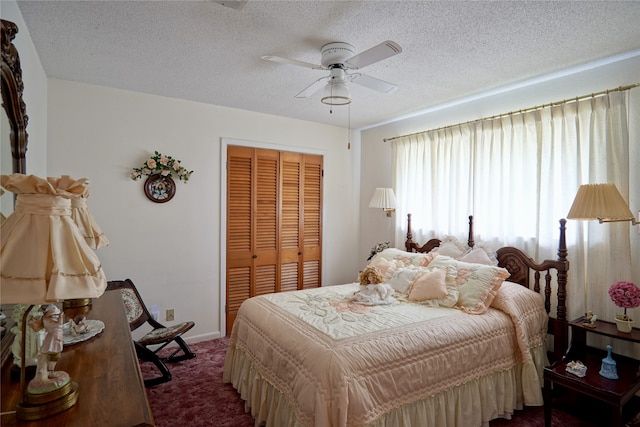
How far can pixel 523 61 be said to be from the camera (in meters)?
2.56

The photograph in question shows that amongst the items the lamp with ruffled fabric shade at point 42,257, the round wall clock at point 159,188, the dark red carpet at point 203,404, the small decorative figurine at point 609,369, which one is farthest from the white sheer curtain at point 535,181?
the lamp with ruffled fabric shade at point 42,257

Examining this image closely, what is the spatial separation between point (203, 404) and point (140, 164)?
2.34 meters

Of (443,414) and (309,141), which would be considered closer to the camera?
(443,414)

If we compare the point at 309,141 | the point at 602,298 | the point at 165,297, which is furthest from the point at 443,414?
the point at 309,141

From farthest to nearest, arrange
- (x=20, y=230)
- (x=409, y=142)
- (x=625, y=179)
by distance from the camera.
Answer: (x=409, y=142) → (x=625, y=179) → (x=20, y=230)

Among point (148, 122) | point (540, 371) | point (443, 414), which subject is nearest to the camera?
point (443, 414)

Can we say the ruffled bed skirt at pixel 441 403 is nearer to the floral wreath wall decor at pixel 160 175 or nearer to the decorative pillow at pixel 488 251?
the decorative pillow at pixel 488 251

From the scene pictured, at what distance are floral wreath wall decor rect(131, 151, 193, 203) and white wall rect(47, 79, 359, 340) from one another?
0.24ft

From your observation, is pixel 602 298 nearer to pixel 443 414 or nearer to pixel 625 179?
pixel 625 179

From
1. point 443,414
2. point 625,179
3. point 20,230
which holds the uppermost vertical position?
point 625,179

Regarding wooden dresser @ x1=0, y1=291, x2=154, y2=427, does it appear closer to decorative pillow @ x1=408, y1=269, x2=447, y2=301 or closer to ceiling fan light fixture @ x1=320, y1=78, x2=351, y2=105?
ceiling fan light fixture @ x1=320, y1=78, x2=351, y2=105

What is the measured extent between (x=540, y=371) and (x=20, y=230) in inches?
129

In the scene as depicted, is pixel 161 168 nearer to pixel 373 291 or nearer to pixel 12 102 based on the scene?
pixel 12 102

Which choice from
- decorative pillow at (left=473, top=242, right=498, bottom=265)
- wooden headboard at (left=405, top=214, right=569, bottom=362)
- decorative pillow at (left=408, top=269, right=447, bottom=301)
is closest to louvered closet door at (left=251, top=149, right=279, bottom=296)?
decorative pillow at (left=408, top=269, right=447, bottom=301)
